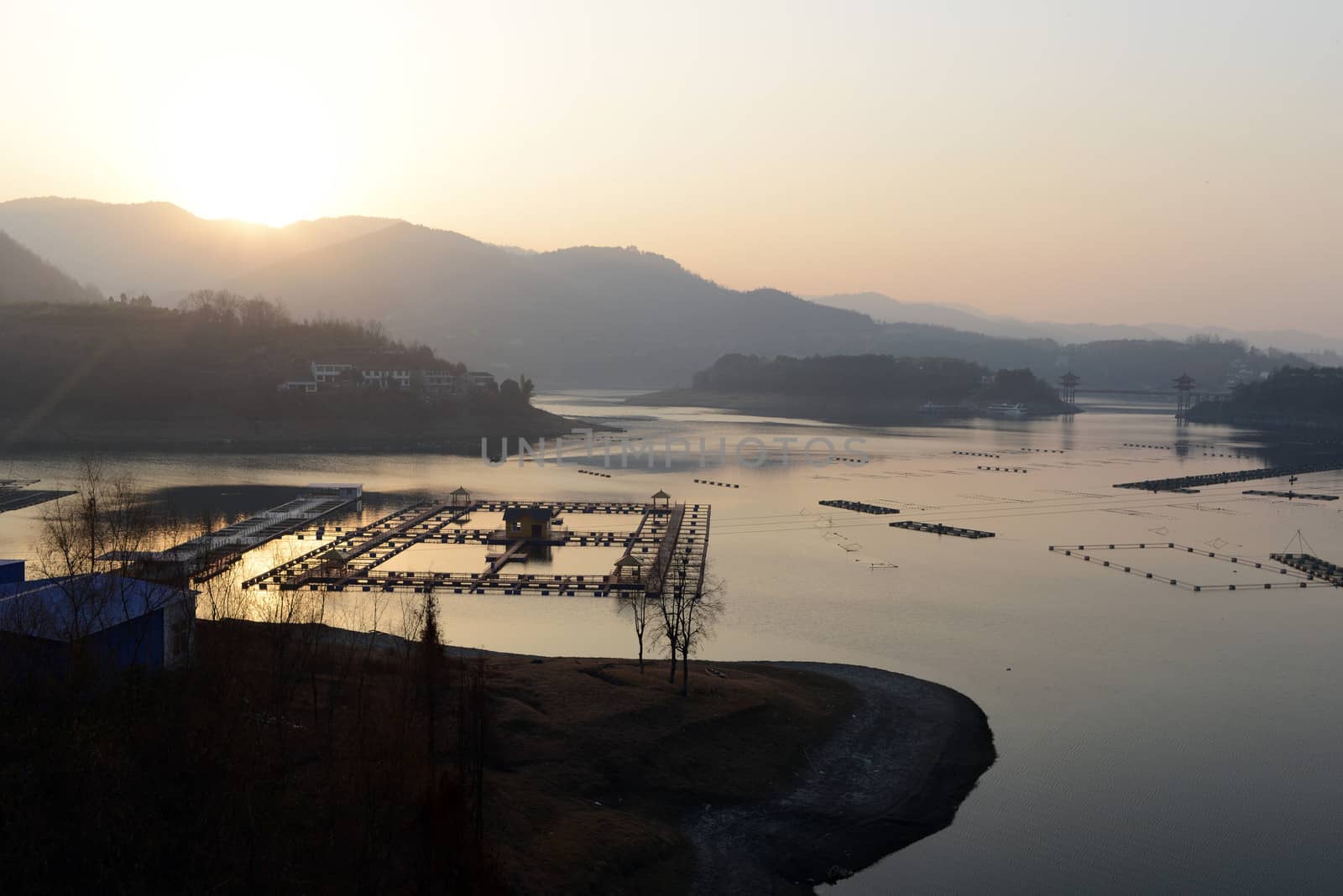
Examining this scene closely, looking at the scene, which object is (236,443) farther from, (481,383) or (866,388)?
(866,388)

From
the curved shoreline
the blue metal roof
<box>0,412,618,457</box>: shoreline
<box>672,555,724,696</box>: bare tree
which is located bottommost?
the curved shoreline

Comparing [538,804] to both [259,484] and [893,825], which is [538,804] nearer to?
[893,825]

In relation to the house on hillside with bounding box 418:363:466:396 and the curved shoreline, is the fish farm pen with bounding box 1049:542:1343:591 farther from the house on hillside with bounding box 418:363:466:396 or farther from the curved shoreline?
the house on hillside with bounding box 418:363:466:396

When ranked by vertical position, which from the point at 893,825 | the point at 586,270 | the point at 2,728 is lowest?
the point at 893,825

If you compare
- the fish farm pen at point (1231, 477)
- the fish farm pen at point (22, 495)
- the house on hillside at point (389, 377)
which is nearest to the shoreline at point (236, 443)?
the house on hillside at point (389, 377)

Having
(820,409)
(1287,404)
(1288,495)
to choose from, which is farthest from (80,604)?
(1287,404)

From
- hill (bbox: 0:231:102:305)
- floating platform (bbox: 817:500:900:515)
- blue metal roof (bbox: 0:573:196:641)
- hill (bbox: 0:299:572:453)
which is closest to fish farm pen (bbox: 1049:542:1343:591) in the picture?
floating platform (bbox: 817:500:900:515)

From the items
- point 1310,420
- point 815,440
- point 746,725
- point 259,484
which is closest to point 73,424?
point 259,484
